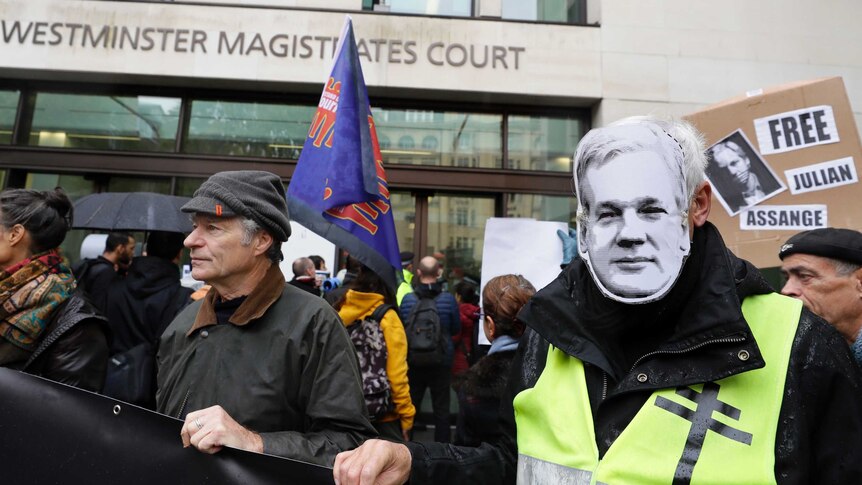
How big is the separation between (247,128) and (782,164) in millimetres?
6712

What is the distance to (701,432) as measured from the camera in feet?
3.96

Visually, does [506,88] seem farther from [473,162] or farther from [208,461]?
[208,461]

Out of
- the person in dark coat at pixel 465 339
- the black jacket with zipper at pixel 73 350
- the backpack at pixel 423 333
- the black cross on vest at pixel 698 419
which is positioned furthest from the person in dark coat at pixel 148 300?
the black cross on vest at pixel 698 419

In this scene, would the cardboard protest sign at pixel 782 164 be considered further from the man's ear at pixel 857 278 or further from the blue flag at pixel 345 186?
the blue flag at pixel 345 186

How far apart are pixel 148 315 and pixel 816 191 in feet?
14.5

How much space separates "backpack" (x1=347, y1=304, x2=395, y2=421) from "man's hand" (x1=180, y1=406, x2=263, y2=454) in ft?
6.18

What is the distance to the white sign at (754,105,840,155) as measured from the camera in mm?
3412

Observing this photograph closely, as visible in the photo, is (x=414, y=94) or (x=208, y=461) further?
(x=414, y=94)

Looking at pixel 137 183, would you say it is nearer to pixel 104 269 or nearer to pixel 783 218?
pixel 104 269

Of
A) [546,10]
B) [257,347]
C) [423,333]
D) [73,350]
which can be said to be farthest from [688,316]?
[546,10]

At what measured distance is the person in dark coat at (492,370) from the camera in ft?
8.34

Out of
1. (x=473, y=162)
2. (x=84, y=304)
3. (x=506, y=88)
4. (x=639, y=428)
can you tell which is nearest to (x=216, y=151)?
(x=473, y=162)

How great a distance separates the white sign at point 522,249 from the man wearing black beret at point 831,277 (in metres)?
2.50

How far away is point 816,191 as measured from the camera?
3.44 meters
